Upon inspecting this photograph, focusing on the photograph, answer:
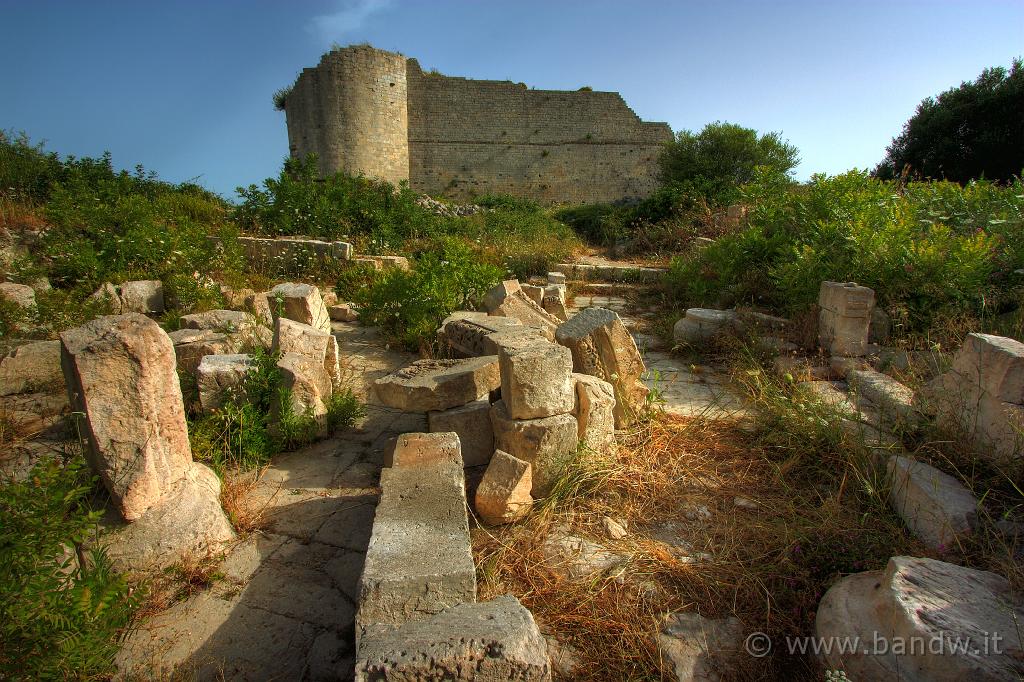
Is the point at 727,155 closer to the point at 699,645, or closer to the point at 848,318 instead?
the point at 848,318

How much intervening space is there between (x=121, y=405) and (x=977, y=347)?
4.48m

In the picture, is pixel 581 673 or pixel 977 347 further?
pixel 977 347

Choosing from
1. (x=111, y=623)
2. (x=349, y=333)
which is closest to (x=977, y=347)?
(x=111, y=623)

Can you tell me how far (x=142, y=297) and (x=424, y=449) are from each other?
16.1 feet

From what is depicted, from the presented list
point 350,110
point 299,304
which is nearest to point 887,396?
point 299,304

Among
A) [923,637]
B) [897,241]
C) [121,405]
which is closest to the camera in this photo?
[923,637]

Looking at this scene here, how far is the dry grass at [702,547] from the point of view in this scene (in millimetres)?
2139

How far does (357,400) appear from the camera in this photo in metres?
4.27

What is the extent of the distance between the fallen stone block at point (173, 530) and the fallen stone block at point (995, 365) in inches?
162

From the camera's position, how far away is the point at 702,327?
18.6ft

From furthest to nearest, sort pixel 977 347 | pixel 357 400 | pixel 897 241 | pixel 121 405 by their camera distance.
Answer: pixel 897 241 < pixel 357 400 < pixel 977 347 < pixel 121 405

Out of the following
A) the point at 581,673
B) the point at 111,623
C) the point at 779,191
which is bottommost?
the point at 581,673

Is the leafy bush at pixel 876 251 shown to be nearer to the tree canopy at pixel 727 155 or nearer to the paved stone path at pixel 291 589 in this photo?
the paved stone path at pixel 291 589

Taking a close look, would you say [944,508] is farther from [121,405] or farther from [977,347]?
[121,405]
